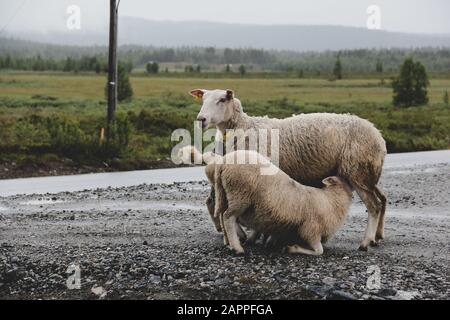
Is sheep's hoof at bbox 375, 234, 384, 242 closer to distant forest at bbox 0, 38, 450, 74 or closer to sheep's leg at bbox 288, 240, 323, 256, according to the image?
sheep's leg at bbox 288, 240, 323, 256

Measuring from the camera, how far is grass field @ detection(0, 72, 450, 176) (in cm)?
2527

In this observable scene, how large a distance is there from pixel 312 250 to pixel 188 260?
4.97 ft

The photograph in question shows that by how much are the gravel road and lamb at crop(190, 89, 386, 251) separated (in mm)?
824

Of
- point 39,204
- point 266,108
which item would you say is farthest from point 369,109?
point 39,204

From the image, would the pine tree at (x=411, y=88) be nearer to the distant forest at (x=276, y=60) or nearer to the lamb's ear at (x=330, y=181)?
the lamb's ear at (x=330, y=181)

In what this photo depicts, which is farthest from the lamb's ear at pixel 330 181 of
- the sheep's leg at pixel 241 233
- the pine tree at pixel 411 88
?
the pine tree at pixel 411 88

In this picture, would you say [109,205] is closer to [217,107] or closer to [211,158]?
[217,107]

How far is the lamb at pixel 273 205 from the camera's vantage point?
33.9 ft

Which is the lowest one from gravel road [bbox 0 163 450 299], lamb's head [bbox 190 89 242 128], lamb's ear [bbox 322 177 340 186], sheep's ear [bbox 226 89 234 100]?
gravel road [bbox 0 163 450 299]

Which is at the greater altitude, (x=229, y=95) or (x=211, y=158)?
(x=229, y=95)

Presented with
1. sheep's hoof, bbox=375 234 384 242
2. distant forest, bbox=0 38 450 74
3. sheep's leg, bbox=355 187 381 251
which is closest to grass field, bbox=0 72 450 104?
distant forest, bbox=0 38 450 74

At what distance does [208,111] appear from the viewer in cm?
1110

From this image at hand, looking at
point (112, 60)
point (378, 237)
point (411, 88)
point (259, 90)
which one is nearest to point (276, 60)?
point (259, 90)

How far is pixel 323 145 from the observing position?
37.1 ft
